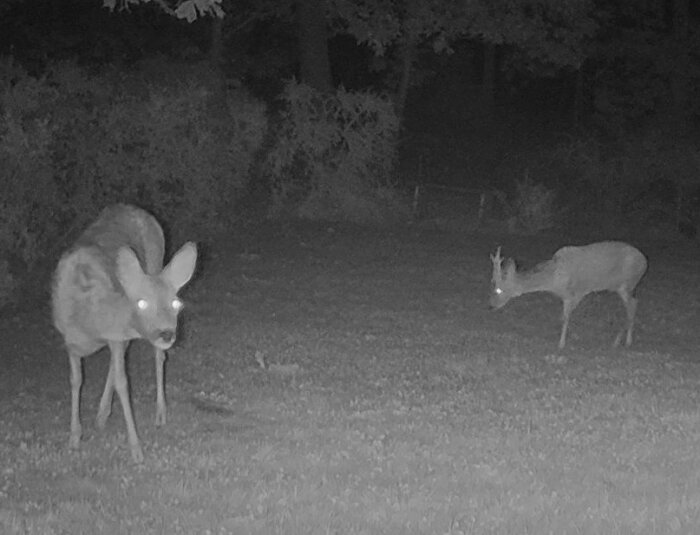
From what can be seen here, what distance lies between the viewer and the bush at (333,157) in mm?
25531

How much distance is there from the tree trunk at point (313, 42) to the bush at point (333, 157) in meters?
3.65

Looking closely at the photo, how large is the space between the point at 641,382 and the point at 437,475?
425cm

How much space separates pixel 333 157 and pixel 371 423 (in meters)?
16.9

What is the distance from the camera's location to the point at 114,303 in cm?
866

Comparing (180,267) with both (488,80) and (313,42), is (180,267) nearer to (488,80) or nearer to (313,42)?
(313,42)

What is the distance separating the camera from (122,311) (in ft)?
28.3

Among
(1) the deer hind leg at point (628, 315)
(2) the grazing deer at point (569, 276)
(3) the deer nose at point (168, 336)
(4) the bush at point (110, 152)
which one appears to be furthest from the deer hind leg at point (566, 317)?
(4) the bush at point (110, 152)

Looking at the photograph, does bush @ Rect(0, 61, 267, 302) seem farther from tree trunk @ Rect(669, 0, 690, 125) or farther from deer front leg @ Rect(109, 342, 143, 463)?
tree trunk @ Rect(669, 0, 690, 125)

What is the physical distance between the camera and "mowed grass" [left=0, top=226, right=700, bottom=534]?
7234 millimetres

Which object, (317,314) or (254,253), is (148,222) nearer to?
(317,314)

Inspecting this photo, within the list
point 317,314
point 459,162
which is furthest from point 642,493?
point 459,162

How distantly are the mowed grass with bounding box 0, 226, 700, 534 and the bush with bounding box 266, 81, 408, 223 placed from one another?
27.2ft

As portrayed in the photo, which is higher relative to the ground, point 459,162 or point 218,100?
point 218,100

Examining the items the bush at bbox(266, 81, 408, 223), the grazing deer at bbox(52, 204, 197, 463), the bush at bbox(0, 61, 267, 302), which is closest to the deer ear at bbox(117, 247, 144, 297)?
the grazing deer at bbox(52, 204, 197, 463)
